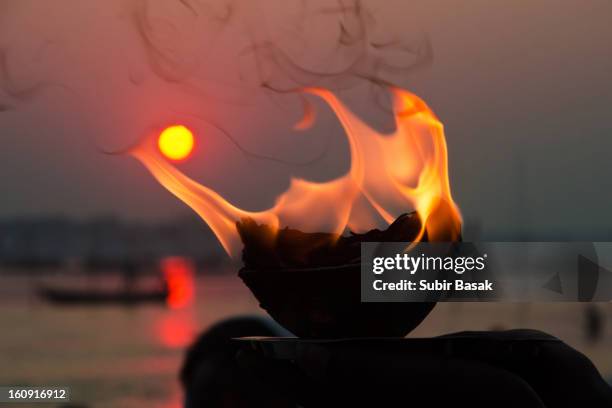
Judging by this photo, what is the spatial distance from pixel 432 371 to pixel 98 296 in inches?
3181

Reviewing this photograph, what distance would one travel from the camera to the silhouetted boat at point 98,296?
267ft

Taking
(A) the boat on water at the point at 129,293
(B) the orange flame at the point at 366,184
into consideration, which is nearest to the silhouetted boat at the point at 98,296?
(A) the boat on water at the point at 129,293

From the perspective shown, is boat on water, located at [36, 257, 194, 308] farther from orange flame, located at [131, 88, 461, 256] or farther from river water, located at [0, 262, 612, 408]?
orange flame, located at [131, 88, 461, 256]

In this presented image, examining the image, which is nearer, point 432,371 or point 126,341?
point 432,371

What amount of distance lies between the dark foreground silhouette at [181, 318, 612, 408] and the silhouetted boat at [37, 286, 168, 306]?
79061 mm

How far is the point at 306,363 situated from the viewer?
142 inches

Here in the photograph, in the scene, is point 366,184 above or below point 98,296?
below

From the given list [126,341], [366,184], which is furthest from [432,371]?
[126,341]

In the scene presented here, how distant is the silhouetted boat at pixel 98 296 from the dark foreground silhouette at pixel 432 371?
259 ft

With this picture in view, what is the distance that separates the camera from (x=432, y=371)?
3.54 metres

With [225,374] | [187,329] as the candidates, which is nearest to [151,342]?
[187,329]

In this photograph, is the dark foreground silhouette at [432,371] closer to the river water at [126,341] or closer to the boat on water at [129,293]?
the river water at [126,341]

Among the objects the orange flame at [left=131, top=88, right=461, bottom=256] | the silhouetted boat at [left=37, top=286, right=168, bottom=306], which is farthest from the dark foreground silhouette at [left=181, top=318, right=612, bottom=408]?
the silhouetted boat at [left=37, top=286, right=168, bottom=306]

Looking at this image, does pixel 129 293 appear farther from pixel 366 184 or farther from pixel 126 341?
pixel 366 184
